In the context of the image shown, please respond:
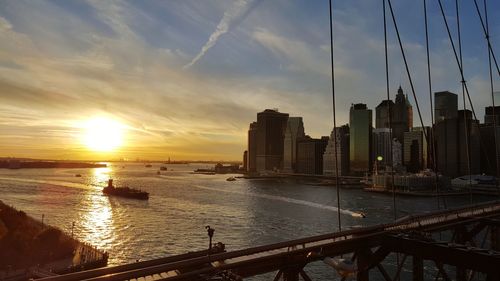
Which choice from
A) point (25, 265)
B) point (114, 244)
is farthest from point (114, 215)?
point (25, 265)

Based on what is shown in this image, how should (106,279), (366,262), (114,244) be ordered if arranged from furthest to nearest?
(114,244), (366,262), (106,279)

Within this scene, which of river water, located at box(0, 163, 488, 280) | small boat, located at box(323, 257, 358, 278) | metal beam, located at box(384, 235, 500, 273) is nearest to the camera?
small boat, located at box(323, 257, 358, 278)

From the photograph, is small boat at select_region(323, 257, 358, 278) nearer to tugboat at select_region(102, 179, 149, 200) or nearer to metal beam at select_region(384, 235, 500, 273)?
metal beam at select_region(384, 235, 500, 273)

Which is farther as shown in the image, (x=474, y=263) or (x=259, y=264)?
(x=474, y=263)

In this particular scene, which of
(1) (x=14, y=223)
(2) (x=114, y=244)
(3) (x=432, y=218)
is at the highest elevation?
(3) (x=432, y=218)

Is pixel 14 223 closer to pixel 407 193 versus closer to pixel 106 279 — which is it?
pixel 106 279

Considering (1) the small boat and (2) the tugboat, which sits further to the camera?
(2) the tugboat

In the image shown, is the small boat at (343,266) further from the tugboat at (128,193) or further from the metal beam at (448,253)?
the tugboat at (128,193)

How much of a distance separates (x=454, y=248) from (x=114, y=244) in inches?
2096

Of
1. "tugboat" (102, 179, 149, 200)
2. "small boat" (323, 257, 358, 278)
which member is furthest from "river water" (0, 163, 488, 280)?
"small boat" (323, 257, 358, 278)

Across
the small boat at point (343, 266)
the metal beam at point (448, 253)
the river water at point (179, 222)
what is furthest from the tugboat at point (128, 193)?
the small boat at point (343, 266)

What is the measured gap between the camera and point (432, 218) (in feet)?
75.0

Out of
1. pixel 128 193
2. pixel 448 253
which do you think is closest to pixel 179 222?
pixel 128 193

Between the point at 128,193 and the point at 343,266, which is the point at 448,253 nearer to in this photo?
the point at 343,266
